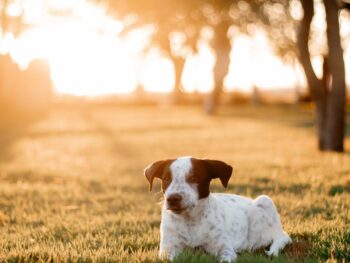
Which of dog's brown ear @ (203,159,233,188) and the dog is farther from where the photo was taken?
dog's brown ear @ (203,159,233,188)

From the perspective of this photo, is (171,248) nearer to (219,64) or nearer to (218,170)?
(218,170)

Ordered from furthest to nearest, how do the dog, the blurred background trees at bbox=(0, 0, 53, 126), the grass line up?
the blurred background trees at bbox=(0, 0, 53, 126), the grass, the dog

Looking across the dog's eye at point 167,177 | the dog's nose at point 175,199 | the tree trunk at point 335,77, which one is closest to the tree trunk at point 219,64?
the tree trunk at point 335,77

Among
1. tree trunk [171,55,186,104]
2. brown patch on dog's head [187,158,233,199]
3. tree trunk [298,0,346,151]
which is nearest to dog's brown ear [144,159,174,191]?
brown patch on dog's head [187,158,233,199]

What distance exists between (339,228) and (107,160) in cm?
1368

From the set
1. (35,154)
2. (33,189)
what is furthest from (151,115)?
(33,189)

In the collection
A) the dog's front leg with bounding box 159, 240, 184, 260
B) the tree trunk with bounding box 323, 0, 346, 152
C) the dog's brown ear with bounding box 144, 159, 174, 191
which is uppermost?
the tree trunk with bounding box 323, 0, 346, 152

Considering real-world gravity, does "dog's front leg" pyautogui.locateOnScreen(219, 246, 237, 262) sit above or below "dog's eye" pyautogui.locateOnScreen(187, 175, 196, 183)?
below

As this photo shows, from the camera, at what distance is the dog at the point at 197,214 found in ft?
20.3

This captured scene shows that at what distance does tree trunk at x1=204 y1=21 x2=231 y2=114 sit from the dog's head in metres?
40.8

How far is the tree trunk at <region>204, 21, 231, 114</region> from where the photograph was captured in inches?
1870

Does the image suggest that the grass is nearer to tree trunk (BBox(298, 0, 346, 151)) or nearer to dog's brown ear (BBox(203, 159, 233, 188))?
dog's brown ear (BBox(203, 159, 233, 188))

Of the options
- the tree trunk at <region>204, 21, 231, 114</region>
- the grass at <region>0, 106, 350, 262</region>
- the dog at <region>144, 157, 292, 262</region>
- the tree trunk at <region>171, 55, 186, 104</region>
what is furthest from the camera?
the tree trunk at <region>171, 55, 186, 104</region>

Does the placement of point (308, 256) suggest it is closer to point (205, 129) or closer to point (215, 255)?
point (215, 255)
